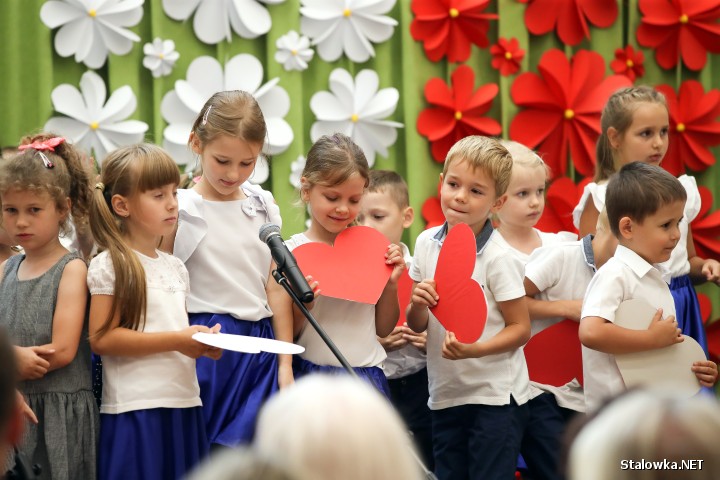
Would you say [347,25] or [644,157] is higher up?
[347,25]

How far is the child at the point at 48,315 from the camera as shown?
2.15 metres

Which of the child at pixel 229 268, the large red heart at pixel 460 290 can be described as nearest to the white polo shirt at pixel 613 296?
the large red heart at pixel 460 290

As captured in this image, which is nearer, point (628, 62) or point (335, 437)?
point (335, 437)

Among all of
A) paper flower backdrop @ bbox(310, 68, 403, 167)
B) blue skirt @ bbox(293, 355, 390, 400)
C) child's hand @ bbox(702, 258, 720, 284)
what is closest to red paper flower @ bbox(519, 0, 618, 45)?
paper flower backdrop @ bbox(310, 68, 403, 167)

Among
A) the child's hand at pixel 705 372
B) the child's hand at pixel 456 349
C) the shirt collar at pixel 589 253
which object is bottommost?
the child's hand at pixel 705 372

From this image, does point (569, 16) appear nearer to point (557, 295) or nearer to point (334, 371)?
point (557, 295)

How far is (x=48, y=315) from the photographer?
2209mm

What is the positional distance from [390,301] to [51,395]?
0.92 metres

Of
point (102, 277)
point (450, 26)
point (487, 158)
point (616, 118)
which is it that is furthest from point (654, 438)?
point (450, 26)

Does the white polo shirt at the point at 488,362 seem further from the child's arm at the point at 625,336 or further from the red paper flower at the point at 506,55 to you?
the red paper flower at the point at 506,55

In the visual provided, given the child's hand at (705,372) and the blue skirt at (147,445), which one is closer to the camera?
the blue skirt at (147,445)

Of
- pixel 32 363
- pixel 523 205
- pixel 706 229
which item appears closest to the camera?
pixel 32 363

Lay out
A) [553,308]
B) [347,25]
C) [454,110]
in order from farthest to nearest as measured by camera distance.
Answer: [454,110], [347,25], [553,308]

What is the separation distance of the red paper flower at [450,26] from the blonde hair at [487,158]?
1.47 metres
